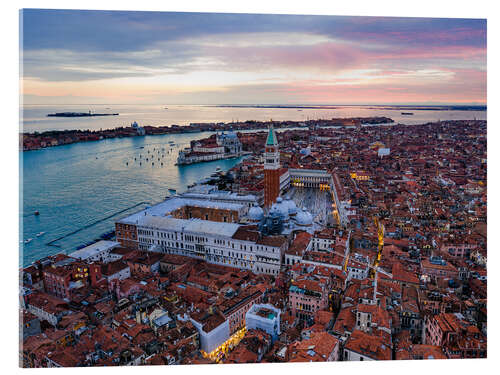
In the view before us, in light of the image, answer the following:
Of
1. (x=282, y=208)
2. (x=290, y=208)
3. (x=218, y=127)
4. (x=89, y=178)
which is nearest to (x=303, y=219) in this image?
(x=282, y=208)

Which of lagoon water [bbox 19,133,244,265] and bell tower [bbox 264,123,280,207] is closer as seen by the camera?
lagoon water [bbox 19,133,244,265]

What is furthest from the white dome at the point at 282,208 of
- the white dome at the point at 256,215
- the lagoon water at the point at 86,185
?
the lagoon water at the point at 86,185

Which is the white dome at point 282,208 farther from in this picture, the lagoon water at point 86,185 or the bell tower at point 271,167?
the lagoon water at point 86,185

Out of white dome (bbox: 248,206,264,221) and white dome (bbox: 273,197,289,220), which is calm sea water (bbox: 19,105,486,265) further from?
white dome (bbox: 248,206,264,221)

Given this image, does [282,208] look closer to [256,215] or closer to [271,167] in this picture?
[256,215]

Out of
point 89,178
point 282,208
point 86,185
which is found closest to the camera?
point 282,208

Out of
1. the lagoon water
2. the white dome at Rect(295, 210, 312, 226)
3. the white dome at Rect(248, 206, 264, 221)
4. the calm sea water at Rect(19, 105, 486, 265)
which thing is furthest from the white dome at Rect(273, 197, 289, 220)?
the lagoon water
